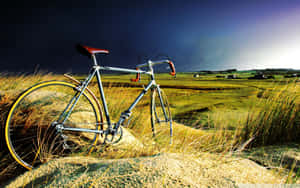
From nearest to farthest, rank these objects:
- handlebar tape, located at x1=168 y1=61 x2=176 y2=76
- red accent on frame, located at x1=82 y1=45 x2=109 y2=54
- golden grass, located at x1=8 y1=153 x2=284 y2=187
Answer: golden grass, located at x1=8 y1=153 x2=284 y2=187, red accent on frame, located at x1=82 y1=45 x2=109 y2=54, handlebar tape, located at x1=168 y1=61 x2=176 y2=76

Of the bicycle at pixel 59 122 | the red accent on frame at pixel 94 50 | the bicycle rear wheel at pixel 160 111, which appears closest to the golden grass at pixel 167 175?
the bicycle at pixel 59 122

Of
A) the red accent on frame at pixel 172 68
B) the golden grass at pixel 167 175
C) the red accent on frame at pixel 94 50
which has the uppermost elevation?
the red accent on frame at pixel 94 50

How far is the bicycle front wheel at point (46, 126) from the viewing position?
2139 mm

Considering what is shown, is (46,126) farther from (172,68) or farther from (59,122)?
(172,68)

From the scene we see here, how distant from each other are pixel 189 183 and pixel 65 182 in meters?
0.90

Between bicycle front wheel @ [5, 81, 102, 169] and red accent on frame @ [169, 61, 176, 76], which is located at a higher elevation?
red accent on frame @ [169, 61, 176, 76]

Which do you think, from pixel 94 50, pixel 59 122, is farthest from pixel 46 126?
pixel 94 50

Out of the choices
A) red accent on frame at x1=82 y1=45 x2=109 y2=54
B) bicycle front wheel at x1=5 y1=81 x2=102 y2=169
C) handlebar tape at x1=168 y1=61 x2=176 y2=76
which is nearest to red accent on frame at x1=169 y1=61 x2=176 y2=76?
handlebar tape at x1=168 y1=61 x2=176 y2=76

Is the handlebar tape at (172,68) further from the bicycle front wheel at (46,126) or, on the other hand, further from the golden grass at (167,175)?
the golden grass at (167,175)

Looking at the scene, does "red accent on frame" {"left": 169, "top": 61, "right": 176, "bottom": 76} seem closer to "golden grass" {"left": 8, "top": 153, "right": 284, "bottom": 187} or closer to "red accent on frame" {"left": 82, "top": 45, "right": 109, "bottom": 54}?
"red accent on frame" {"left": 82, "top": 45, "right": 109, "bottom": 54}

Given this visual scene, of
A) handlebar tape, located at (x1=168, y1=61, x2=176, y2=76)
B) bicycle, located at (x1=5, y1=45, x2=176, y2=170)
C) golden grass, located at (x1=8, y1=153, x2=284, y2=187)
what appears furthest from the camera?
handlebar tape, located at (x1=168, y1=61, x2=176, y2=76)

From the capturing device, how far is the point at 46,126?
2.40 metres

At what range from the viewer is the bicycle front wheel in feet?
7.02

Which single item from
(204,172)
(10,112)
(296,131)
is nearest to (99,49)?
(10,112)
